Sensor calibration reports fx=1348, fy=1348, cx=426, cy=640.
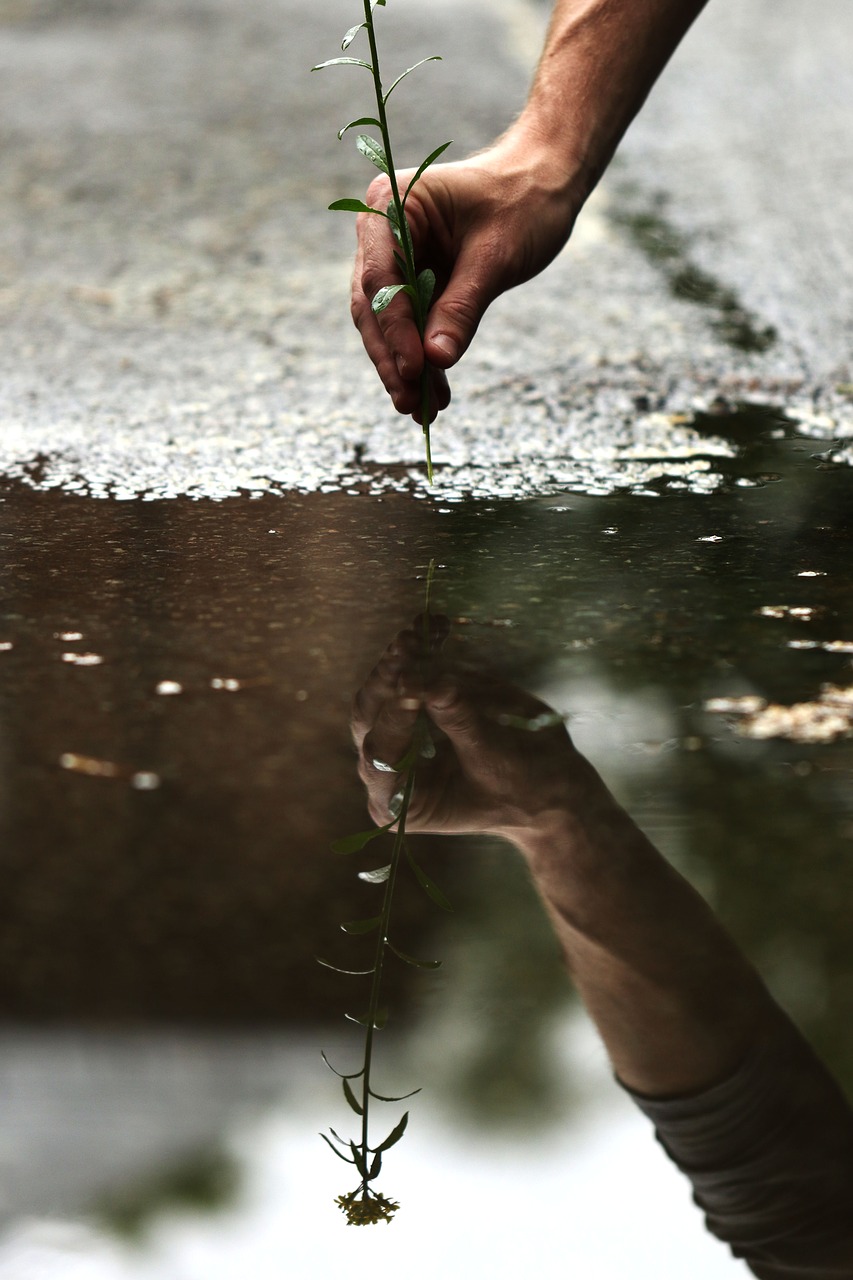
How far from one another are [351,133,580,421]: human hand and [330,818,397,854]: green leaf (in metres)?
0.70

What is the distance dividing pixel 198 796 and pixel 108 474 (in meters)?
0.96

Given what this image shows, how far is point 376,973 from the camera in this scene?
33.9 inches

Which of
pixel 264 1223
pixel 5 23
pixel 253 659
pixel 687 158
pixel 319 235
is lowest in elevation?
pixel 264 1223

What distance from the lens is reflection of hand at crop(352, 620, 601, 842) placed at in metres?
A: 1.04

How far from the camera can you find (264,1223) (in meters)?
0.70

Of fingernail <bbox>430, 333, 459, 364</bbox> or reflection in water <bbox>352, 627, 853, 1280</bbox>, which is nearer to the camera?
reflection in water <bbox>352, 627, 853, 1280</bbox>

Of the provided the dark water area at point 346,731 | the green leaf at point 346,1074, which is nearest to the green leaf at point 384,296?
the dark water area at point 346,731

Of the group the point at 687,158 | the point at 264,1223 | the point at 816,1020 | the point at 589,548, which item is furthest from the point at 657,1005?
the point at 687,158

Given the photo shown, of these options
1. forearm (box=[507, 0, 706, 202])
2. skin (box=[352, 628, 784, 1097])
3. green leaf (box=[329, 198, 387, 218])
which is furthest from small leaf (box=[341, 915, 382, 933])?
forearm (box=[507, 0, 706, 202])

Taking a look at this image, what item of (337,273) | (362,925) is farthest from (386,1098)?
(337,273)

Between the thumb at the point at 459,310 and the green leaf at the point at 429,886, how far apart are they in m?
0.71

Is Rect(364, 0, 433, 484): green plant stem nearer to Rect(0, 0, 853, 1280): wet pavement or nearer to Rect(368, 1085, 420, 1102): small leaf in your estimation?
Rect(0, 0, 853, 1280): wet pavement

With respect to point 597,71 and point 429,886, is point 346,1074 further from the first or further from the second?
point 597,71

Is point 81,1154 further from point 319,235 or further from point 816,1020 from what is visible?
point 319,235
